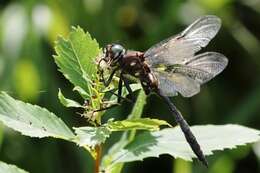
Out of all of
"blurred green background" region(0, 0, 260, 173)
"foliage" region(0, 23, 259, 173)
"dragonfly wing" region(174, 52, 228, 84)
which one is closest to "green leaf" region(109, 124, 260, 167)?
"foliage" region(0, 23, 259, 173)

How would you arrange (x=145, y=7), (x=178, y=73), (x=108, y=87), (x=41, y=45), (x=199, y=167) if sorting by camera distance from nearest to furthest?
1. (x=108, y=87)
2. (x=178, y=73)
3. (x=199, y=167)
4. (x=41, y=45)
5. (x=145, y=7)

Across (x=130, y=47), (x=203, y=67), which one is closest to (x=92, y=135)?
(x=203, y=67)

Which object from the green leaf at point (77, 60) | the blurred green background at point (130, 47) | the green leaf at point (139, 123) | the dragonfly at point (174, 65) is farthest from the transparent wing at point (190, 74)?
the blurred green background at point (130, 47)

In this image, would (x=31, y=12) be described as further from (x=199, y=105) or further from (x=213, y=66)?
(x=213, y=66)

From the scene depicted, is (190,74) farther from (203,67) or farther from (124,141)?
(124,141)

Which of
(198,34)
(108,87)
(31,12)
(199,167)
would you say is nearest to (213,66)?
(198,34)

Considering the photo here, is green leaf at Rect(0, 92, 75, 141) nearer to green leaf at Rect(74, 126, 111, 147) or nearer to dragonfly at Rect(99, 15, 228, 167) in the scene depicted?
green leaf at Rect(74, 126, 111, 147)
